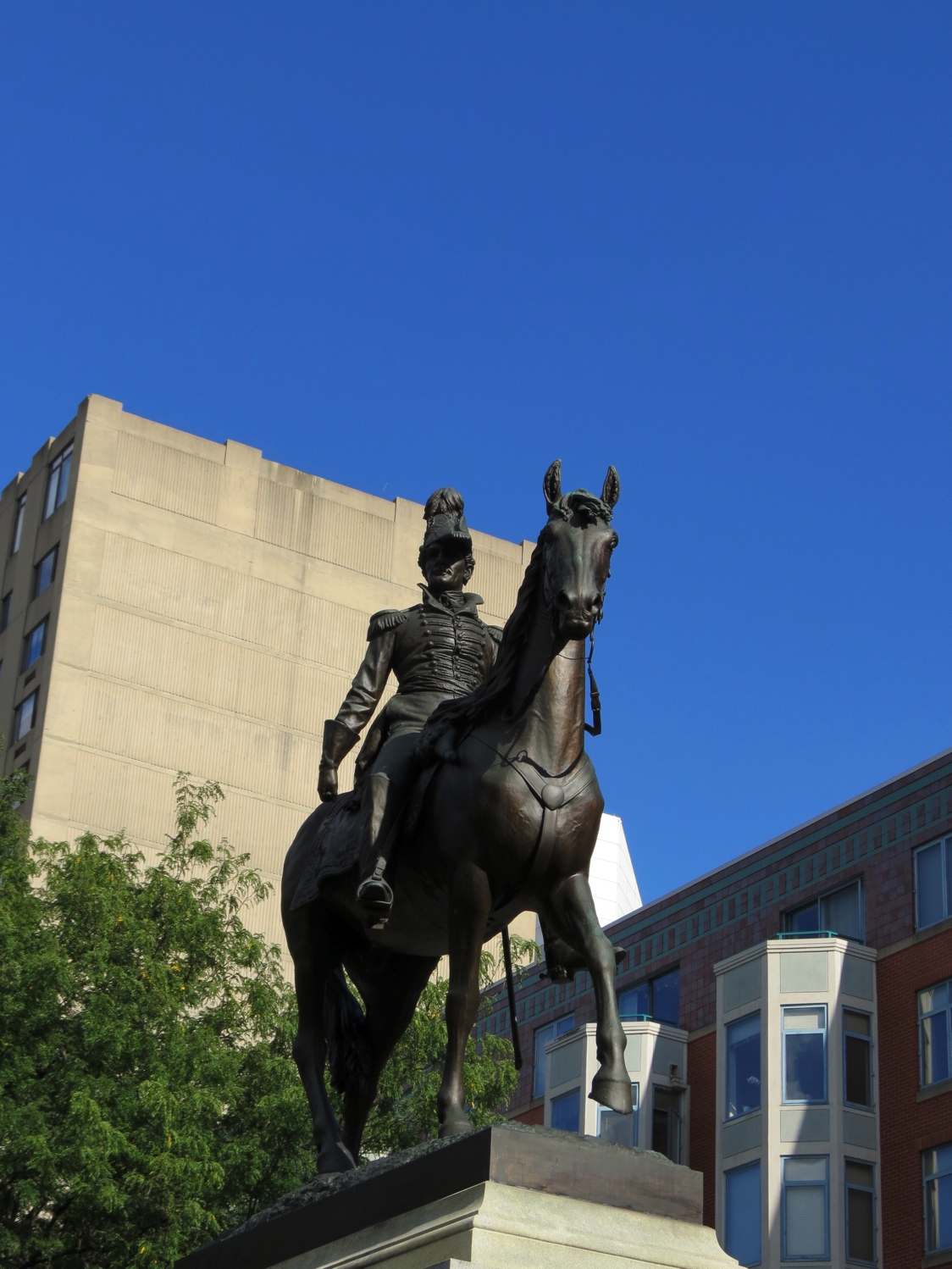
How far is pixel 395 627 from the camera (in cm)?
1258

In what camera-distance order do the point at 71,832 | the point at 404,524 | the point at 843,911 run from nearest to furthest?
the point at 843,911 → the point at 71,832 → the point at 404,524

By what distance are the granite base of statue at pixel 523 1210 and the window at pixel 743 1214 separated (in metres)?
33.3

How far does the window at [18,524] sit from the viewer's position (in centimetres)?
7238

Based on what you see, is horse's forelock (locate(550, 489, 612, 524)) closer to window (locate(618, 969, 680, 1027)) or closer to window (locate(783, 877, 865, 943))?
window (locate(783, 877, 865, 943))

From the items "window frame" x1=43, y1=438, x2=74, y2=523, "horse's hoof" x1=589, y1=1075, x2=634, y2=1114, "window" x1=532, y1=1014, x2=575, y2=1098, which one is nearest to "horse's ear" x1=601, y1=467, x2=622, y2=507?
"horse's hoof" x1=589, y1=1075, x2=634, y2=1114

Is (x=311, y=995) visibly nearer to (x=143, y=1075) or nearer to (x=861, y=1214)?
(x=143, y=1075)

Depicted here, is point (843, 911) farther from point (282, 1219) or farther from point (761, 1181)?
point (282, 1219)

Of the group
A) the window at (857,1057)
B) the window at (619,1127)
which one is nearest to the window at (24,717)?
the window at (619,1127)

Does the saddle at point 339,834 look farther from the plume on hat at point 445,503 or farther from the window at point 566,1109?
the window at point 566,1109

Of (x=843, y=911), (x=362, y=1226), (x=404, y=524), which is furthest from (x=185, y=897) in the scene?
(x=404, y=524)

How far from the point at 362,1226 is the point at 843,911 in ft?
119

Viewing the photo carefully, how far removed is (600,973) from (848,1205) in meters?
33.0

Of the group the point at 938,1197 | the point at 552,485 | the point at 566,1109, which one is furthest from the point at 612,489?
the point at 566,1109

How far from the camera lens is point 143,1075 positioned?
994 inches
